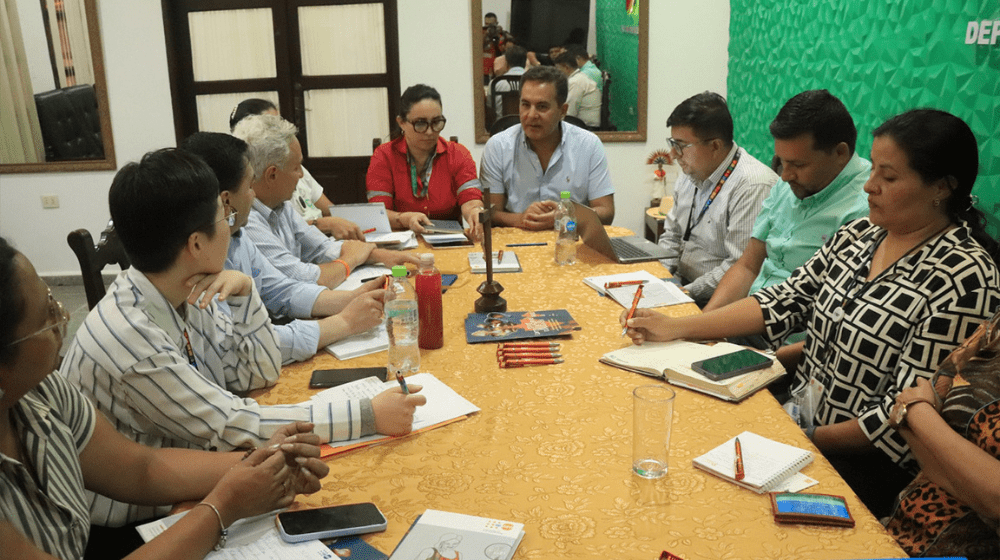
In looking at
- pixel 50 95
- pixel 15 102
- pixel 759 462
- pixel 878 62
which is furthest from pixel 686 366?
pixel 15 102

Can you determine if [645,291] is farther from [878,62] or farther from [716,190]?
[878,62]

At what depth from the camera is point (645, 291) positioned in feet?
8.12

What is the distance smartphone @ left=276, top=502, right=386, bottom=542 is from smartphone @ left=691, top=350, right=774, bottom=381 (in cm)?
85

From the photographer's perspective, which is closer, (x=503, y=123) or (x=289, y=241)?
(x=289, y=241)

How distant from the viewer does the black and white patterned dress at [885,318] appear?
1683mm

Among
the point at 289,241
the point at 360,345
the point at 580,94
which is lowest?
the point at 360,345

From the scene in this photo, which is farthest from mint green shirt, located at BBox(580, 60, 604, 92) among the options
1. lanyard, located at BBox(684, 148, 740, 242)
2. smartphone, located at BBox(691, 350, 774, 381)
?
smartphone, located at BBox(691, 350, 774, 381)

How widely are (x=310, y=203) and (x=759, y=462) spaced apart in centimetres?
287

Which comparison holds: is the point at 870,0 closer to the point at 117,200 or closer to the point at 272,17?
the point at 117,200

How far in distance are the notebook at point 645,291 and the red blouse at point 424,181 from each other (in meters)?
1.36

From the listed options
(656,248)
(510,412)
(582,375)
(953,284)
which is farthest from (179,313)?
(656,248)

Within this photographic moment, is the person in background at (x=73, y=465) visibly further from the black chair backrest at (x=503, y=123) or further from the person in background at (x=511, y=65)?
the person in background at (x=511, y=65)

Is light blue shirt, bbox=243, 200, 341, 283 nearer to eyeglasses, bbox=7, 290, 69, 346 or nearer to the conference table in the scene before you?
the conference table

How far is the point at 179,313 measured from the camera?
166 centimetres
